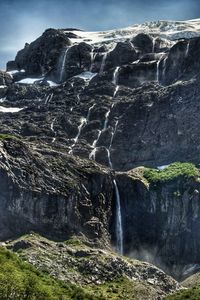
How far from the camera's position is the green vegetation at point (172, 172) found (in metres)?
136

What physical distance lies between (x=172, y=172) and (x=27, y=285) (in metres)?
63.6

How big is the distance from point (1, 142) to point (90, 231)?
25742 millimetres

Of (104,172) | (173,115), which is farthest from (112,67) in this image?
(104,172)

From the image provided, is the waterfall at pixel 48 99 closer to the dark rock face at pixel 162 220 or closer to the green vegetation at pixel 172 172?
the green vegetation at pixel 172 172

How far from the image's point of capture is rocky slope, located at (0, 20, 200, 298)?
12406 cm

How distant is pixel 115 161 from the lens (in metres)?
156

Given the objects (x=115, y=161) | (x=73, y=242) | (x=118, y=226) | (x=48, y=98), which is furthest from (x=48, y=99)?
(x=73, y=242)

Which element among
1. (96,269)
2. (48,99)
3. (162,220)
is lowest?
(96,269)

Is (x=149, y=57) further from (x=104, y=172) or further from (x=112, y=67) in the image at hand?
(x=104, y=172)

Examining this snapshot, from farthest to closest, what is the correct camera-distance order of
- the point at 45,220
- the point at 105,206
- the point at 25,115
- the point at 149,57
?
the point at 149,57 → the point at 25,115 → the point at 105,206 → the point at 45,220

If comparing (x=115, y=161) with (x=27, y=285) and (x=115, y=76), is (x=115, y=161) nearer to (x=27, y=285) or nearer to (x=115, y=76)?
(x=115, y=76)

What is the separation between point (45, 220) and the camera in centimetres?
12200

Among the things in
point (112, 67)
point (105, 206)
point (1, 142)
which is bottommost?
point (105, 206)

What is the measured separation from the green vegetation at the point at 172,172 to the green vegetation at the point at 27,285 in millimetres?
46853
